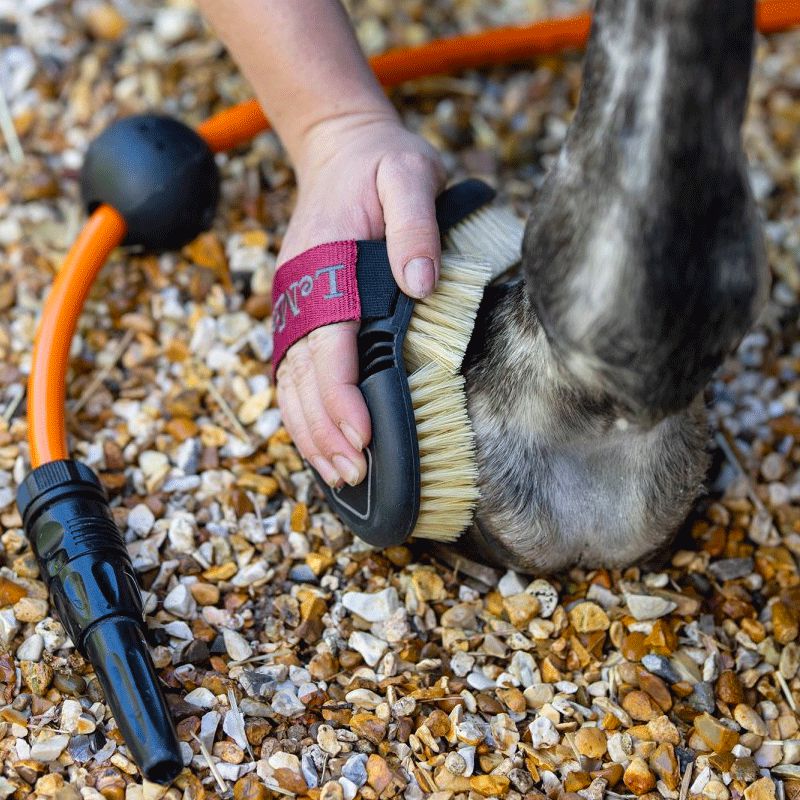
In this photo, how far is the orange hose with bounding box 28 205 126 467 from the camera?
4.13 feet

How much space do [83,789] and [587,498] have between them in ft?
2.06

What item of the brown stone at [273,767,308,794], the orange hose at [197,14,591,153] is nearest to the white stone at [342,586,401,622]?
the brown stone at [273,767,308,794]

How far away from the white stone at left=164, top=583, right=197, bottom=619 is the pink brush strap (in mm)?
307

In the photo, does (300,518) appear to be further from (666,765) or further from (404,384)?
(666,765)

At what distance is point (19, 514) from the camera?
48.7 inches

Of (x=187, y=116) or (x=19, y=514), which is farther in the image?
(x=187, y=116)

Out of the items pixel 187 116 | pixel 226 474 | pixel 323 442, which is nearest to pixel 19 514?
pixel 226 474

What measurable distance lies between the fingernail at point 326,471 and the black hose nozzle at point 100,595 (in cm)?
24

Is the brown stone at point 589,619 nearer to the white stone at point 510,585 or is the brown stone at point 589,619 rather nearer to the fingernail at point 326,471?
the white stone at point 510,585

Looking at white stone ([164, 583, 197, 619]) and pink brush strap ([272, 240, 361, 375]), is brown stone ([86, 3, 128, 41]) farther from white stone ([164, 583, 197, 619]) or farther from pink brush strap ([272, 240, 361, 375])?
white stone ([164, 583, 197, 619])

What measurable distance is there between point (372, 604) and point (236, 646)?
0.17 m

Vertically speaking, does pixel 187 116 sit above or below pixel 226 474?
above

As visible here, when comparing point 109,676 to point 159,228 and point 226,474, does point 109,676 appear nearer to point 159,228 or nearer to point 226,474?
point 226,474

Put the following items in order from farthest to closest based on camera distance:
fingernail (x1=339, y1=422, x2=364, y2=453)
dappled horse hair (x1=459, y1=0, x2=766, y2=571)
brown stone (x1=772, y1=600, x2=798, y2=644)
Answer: brown stone (x1=772, y1=600, x2=798, y2=644), fingernail (x1=339, y1=422, x2=364, y2=453), dappled horse hair (x1=459, y1=0, x2=766, y2=571)
